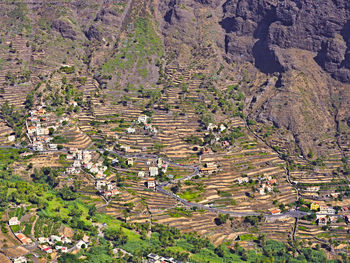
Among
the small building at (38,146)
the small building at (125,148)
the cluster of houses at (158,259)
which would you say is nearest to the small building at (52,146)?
the small building at (38,146)

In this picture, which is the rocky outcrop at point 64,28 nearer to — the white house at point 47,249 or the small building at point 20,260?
the white house at point 47,249

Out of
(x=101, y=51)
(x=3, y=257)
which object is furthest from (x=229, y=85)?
(x=3, y=257)

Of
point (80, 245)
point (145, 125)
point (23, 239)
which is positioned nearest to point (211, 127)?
point (145, 125)

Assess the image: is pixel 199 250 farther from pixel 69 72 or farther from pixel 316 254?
pixel 69 72

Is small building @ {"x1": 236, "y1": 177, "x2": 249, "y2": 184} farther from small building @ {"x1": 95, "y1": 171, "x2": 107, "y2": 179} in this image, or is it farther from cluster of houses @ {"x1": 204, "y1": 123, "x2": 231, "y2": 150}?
small building @ {"x1": 95, "y1": 171, "x2": 107, "y2": 179}

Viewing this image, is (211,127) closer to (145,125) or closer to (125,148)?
(145,125)

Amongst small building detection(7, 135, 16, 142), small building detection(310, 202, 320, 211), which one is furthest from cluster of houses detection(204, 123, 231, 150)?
small building detection(7, 135, 16, 142)
